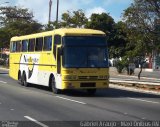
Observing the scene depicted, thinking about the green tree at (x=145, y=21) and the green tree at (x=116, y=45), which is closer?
the green tree at (x=145, y=21)

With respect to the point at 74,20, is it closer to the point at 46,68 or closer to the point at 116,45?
the point at 116,45

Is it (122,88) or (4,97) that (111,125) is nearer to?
(4,97)

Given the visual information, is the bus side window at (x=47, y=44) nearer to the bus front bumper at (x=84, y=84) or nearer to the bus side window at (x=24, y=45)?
the bus front bumper at (x=84, y=84)

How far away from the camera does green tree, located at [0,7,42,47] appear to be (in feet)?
273

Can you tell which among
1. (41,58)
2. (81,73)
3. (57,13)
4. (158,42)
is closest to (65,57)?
(81,73)

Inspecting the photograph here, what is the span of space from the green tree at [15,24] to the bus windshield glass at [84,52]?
194ft

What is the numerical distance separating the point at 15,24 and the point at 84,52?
Answer: 6210cm

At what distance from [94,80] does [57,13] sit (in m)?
47.8

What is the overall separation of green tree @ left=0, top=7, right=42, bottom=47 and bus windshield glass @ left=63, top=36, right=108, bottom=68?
59057 mm

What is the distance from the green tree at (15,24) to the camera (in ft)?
273

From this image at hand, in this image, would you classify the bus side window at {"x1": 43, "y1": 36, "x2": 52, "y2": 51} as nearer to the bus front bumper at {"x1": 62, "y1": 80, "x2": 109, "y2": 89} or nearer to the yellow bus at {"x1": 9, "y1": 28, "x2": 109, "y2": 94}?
the yellow bus at {"x1": 9, "y1": 28, "x2": 109, "y2": 94}

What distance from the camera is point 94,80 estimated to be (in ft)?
75.3

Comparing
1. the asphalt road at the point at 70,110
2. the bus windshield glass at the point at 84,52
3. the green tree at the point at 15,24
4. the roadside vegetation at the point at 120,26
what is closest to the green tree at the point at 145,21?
the roadside vegetation at the point at 120,26

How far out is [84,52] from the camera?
75.5ft
